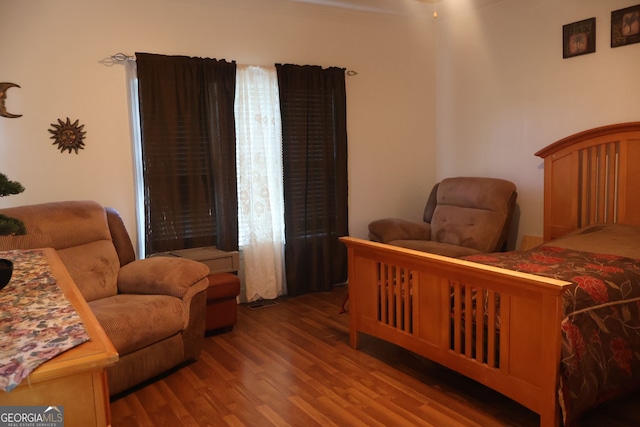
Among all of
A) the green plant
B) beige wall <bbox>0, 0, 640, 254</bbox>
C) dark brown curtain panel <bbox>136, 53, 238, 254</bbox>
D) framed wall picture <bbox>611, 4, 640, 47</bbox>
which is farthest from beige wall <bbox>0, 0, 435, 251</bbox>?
the green plant

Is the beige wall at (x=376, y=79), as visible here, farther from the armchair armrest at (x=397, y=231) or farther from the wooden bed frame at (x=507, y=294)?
the armchair armrest at (x=397, y=231)

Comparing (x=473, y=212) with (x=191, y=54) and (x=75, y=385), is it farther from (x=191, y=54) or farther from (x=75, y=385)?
(x=75, y=385)

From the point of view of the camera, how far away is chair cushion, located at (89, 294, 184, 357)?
2723 mm

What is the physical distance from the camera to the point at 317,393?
9.21 feet

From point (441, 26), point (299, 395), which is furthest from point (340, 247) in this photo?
point (441, 26)

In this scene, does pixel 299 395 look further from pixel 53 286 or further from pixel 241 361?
pixel 53 286

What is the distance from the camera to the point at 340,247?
493cm

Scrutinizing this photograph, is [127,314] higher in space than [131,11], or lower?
lower

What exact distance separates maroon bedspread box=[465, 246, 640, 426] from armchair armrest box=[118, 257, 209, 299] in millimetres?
1880

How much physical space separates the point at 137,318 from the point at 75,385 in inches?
68.7

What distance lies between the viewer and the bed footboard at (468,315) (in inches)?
85.9

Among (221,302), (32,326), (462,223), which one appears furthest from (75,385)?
(462,223)

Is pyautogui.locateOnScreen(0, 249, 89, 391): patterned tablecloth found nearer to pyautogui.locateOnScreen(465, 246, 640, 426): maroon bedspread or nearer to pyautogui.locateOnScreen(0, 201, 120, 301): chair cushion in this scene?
pyautogui.locateOnScreen(0, 201, 120, 301): chair cushion

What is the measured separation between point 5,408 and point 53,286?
64 cm
